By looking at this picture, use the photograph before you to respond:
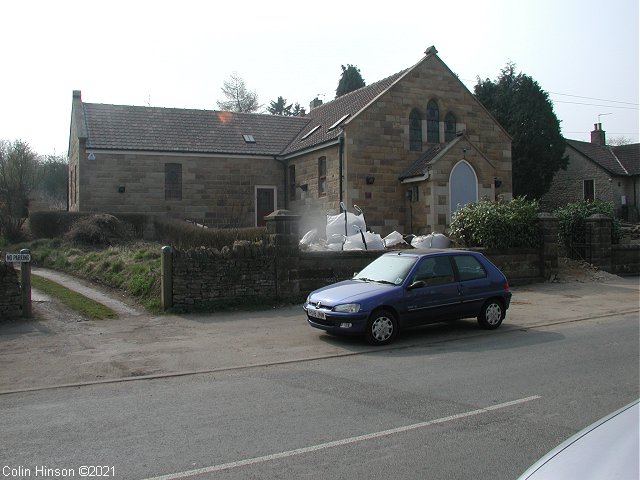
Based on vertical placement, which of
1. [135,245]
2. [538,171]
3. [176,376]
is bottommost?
[176,376]

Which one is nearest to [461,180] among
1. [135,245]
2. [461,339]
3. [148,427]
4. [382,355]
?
[135,245]

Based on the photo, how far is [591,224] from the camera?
67.3 ft

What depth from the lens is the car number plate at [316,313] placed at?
9766 millimetres

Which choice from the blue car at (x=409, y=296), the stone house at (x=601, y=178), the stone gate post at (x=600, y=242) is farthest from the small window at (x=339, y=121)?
the stone house at (x=601, y=178)

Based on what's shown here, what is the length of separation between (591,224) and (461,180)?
18.8ft

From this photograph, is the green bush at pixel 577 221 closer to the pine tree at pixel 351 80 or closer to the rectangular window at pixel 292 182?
the rectangular window at pixel 292 182

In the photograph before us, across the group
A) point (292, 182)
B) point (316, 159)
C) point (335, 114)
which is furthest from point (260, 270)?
point (335, 114)

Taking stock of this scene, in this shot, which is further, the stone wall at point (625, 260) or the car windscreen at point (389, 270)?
the stone wall at point (625, 260)

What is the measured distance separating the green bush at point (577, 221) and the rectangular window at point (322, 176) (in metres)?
10.0

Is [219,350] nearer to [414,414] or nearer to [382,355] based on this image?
[382,355]

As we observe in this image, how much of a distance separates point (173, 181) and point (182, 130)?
318 cm

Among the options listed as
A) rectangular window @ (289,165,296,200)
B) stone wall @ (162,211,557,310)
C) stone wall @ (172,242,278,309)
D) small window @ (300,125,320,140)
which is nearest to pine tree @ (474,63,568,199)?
small window @ (300,125,320,140)

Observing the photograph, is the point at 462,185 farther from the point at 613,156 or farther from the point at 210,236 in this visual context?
the point at 613,156

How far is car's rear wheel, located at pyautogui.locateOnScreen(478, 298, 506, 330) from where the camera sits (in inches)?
433
